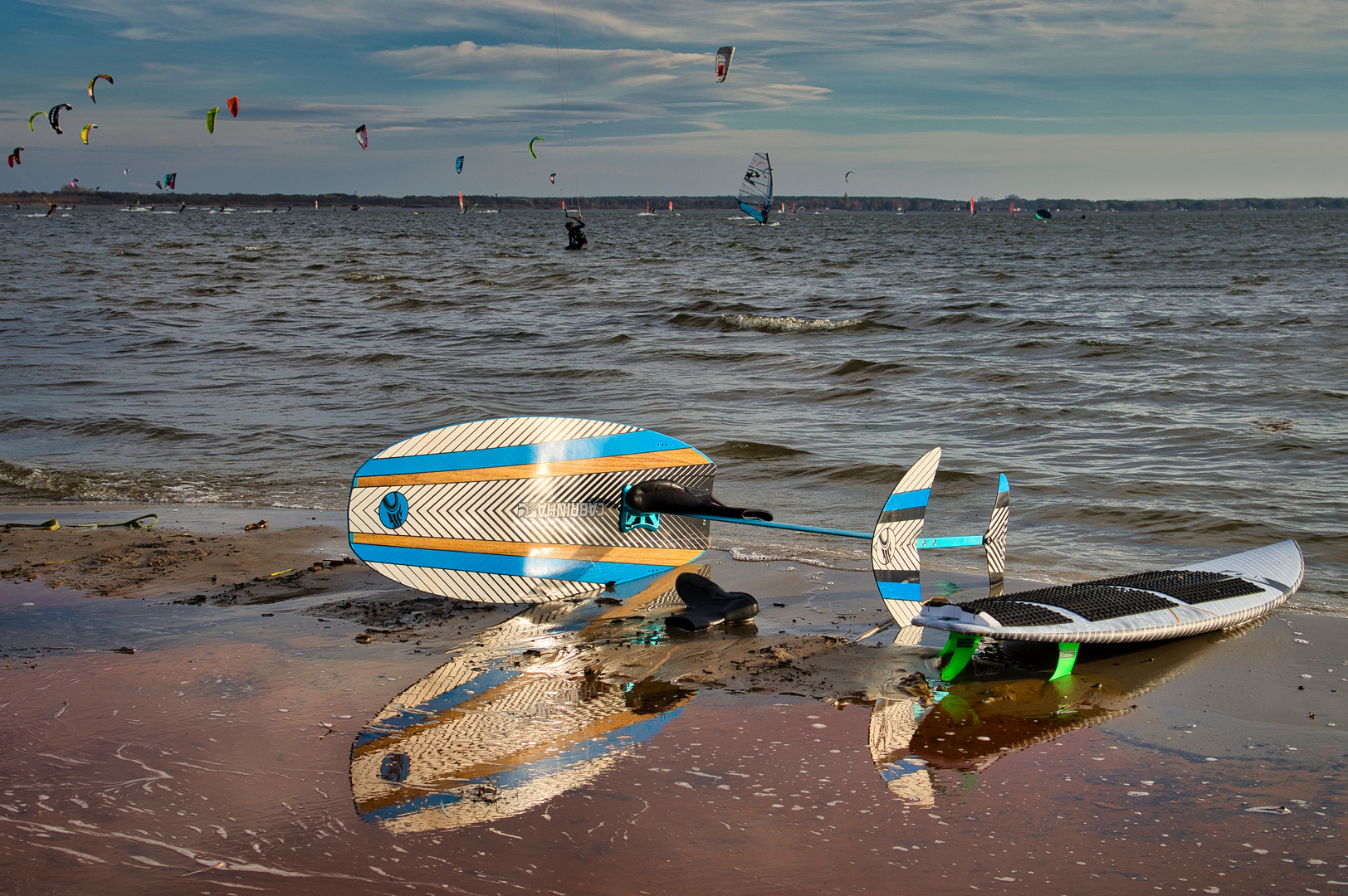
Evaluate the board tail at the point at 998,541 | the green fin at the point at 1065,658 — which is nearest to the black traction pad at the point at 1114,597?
the green fin at the point at 1065,658

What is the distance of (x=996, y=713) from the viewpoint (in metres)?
3.98

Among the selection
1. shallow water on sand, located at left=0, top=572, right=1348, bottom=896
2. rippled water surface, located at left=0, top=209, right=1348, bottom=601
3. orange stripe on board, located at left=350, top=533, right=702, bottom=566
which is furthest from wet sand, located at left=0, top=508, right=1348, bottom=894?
rippled water surface, located at left=0, top=209, right=1348, bottom=601

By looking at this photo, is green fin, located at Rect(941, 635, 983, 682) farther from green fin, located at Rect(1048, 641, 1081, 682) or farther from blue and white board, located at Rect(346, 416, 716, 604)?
blue and white board, located at Rect(346, 416, 716, 604)

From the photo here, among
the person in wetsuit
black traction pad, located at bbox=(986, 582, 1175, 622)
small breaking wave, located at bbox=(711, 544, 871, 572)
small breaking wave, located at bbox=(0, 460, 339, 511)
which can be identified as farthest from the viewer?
the person in wetsuit

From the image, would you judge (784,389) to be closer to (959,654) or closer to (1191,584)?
(1191,584)

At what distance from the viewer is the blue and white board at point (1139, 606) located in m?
4.20

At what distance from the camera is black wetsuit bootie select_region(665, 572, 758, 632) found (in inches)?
194

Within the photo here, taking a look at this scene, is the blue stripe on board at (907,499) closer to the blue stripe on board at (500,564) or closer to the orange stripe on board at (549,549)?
the orange stripe on board at (549,549)

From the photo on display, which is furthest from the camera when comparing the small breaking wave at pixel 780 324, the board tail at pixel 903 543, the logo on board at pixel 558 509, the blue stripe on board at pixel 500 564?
the small breaking wave at pixel 780 324

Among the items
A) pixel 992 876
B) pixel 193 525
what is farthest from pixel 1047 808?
pixel 193 525

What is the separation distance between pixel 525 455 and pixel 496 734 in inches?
91.1

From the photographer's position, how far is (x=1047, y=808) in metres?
3.25

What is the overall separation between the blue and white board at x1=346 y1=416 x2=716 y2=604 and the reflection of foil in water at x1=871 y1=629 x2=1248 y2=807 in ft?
7.26

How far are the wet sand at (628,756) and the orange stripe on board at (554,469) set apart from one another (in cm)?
69
